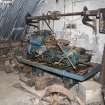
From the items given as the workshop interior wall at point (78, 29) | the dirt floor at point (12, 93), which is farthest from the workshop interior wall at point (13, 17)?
the dirt floor at point (12, 93)

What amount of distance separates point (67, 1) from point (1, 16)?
193 centimetres

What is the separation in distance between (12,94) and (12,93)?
5 cm

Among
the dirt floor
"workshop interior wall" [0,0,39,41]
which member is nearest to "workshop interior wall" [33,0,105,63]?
"workshop interior wall" [0,0,39,41]

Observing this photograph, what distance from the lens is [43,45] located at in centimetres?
445

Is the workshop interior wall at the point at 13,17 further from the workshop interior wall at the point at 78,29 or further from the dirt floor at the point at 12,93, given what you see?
the dirt floor at the point at 12,93

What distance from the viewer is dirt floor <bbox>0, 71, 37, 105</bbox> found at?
3.54 m

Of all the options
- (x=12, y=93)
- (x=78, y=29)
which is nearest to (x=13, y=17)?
(x=78, y=29)

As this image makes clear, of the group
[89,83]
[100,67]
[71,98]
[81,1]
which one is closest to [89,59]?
[100,67]

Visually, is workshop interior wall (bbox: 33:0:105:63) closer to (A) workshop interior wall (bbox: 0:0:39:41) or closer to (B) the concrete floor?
(A) workshop interior wall (bbox: 0:0:39:41)

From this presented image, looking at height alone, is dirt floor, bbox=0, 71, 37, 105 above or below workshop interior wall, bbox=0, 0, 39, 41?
below

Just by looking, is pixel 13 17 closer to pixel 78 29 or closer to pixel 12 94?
pixel 78 29

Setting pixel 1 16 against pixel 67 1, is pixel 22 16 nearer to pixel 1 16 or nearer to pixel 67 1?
pixel 1 16

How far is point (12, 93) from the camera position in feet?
12.9

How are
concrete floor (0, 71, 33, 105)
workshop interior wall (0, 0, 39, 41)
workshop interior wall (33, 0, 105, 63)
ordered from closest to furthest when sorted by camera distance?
concrete floor (0, 71, 33, 105) < workshop interior wall (33, 0, 105, 63) < workshop interior wall (0, 0, 39, 41)
